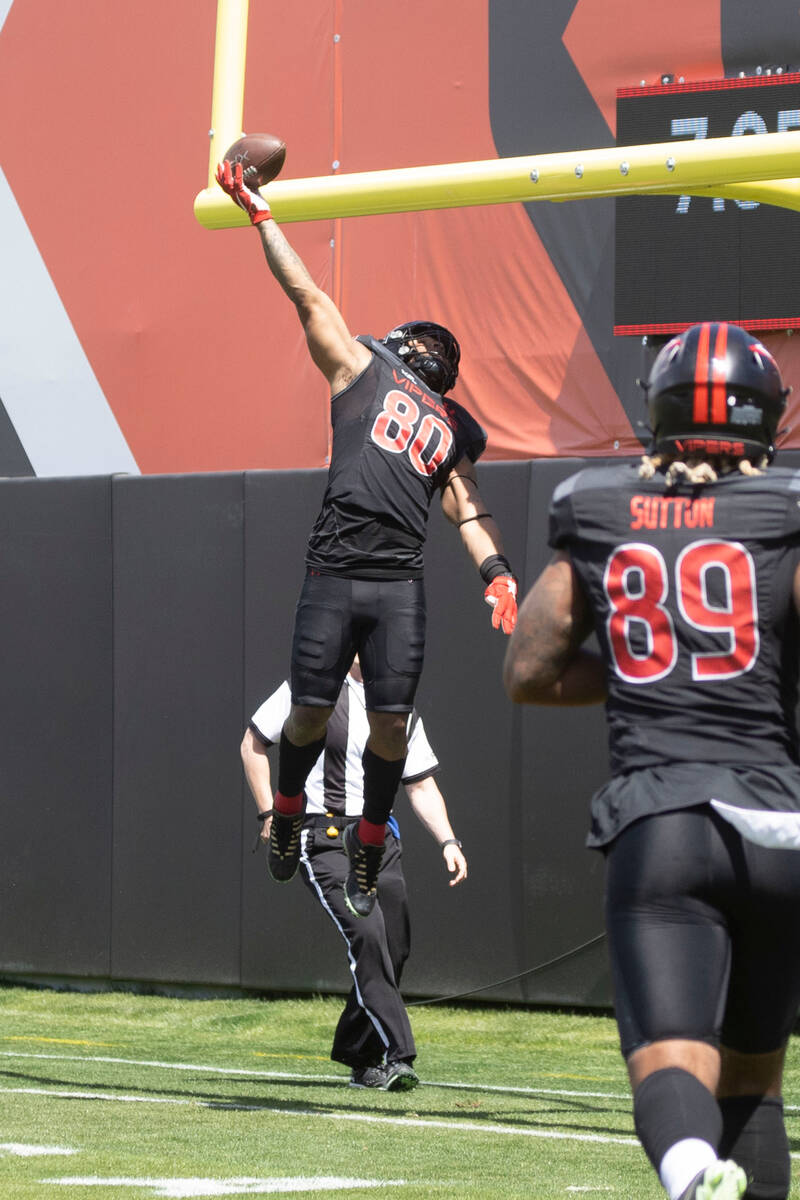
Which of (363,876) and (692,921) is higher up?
(692,921)

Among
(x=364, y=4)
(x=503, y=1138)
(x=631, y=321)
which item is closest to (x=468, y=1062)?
(x=503, y=1138)

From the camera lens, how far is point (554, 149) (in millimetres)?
9188

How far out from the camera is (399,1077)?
657 cm

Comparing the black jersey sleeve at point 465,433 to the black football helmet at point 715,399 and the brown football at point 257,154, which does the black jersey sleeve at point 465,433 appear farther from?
the black football helmet at point 715,399

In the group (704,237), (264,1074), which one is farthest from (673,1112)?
(704,237)

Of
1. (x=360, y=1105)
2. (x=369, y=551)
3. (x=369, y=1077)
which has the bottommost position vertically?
(x=369, y=1077)

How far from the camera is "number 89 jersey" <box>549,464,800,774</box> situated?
2789 millimetres

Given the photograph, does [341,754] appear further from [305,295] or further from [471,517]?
[305,295]

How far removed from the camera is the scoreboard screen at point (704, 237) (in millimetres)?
8312

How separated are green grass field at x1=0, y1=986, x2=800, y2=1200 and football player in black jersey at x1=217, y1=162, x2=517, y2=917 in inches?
44.6

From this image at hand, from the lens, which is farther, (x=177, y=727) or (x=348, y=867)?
(x=177, y=727)

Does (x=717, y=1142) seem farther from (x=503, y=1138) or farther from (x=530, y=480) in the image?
(x=530, y=480)

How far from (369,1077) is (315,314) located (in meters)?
3.05

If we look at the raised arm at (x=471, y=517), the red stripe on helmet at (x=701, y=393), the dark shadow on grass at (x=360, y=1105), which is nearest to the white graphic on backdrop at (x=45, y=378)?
the dark shadow on grass at (x=360, y=1105)
